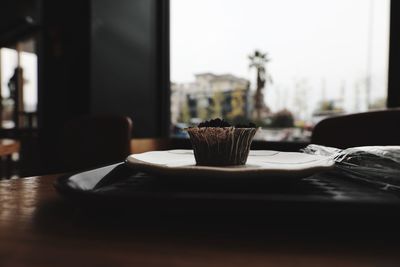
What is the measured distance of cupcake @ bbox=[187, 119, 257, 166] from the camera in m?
0.54

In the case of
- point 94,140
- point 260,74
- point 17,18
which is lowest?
point 94,140

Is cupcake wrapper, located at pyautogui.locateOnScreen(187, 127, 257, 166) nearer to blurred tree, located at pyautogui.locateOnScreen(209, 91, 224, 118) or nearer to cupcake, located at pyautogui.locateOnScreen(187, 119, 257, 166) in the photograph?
cupcake, located at pyautogui.locateOnScreen(187, 119, 257, 166)

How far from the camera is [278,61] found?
2.64m

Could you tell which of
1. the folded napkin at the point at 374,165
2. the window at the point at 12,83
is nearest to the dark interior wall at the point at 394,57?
the folded napkin at the point at 374,165

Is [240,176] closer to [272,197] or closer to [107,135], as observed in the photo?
[272,197]

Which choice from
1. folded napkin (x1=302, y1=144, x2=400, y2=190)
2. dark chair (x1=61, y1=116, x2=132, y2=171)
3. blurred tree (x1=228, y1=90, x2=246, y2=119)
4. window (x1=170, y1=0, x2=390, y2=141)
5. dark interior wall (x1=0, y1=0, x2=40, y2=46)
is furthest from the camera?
dark interior wall (x1=0, y1=0, x2=40, y2=46)

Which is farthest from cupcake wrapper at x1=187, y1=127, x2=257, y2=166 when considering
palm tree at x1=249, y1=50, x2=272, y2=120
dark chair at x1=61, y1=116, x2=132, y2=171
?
palm tree at x1=249, y1=50, x2=272, y2=120

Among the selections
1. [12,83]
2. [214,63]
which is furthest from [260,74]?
[12,83]

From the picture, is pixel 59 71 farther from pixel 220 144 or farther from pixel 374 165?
pixel 374 165

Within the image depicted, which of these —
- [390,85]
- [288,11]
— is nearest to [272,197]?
[390,85]

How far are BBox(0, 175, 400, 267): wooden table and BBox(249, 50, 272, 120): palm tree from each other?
2.38 meters

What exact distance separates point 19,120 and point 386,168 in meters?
6.09

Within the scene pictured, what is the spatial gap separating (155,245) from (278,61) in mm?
2499

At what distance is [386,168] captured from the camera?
A: 0.46m
